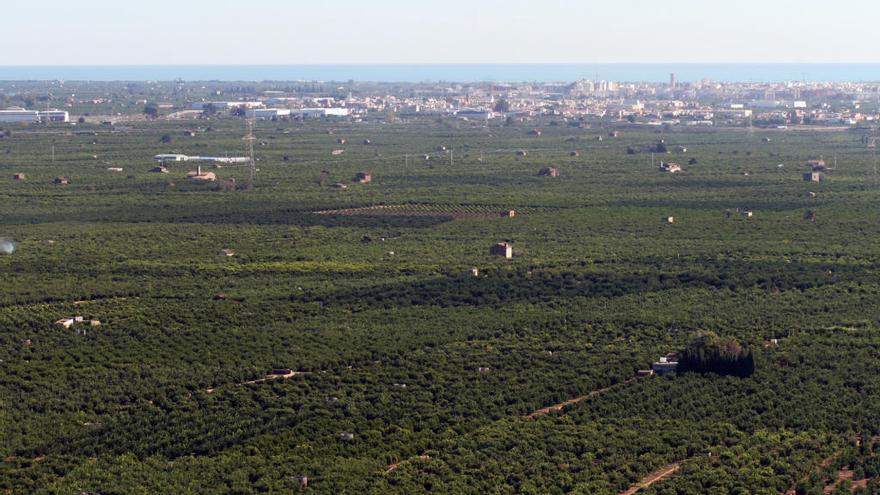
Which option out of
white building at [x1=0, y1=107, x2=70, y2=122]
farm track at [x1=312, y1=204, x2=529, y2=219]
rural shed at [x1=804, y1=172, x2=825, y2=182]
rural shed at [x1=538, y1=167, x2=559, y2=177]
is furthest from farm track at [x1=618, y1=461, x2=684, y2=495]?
white building at [x1=0, y1=107, x2=70, y2=122]

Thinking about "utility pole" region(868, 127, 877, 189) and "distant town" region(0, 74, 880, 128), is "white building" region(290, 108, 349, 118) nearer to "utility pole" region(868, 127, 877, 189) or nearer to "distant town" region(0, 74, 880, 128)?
"distant town" region(0, 74, 880, 128)

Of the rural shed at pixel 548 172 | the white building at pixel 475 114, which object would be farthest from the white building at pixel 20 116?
the rural shed at pixel 548 172

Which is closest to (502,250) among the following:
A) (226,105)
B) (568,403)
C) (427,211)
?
(427,211)

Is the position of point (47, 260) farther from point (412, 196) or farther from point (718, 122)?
point (718, 122)

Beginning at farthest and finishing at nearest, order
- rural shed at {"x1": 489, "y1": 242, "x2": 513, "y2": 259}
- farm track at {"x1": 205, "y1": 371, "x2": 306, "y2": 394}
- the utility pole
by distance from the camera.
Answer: the utility pole → rural shed at {"x1": 489, "y1": 242, "x2": 513, "y2": 259} → farm track at {"x1": 205, "y1": 371, "x2": 306, "y2": 394}

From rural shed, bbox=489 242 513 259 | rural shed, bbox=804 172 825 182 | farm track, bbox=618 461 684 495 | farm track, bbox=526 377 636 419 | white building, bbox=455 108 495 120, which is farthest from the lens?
white building, bbox=455 108 495 120

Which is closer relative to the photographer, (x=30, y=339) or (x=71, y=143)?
(x=30, y=339)

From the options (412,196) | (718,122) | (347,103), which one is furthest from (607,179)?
(347,103)

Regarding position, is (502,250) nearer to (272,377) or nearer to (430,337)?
(430,337)

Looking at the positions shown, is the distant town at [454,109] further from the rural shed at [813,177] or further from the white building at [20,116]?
the rural shed at [813,177]
